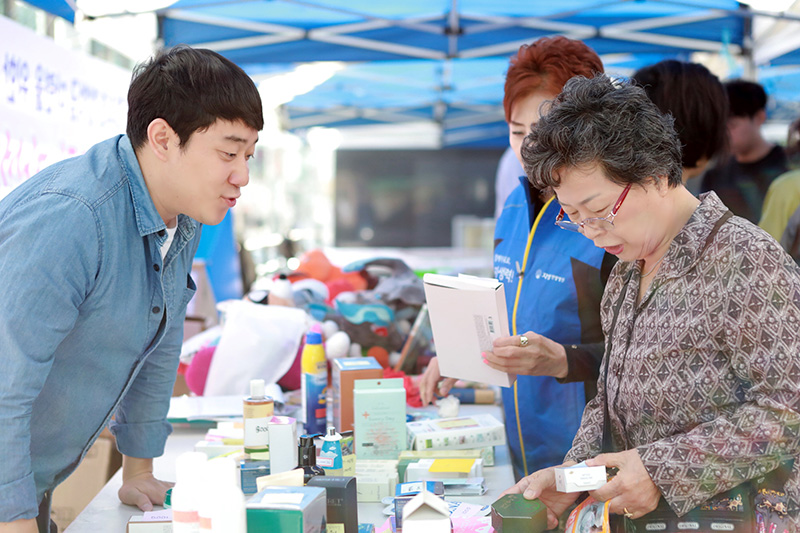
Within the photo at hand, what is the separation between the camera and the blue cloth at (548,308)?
209cm

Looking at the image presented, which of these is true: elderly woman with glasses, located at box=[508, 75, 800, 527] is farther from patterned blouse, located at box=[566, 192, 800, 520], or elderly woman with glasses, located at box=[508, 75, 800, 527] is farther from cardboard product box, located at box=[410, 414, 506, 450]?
cardboard product box, located at box=[410, 414, 506, 450]

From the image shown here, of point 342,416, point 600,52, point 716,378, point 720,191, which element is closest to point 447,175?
point 600,52

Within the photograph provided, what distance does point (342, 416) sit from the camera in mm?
2311

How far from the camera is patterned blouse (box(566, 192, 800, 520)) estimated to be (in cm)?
132

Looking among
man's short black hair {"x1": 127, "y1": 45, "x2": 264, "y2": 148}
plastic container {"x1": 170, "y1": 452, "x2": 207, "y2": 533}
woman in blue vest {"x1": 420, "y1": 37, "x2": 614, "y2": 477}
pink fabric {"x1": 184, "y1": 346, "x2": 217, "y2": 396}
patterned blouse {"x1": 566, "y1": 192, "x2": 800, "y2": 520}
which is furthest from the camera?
pink fabric {"x1": 184, "y1": 346, "x2": 217, "y2": 396}

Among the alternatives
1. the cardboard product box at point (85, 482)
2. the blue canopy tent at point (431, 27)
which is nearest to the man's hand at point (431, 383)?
the cardboard product box at point (85, 482)

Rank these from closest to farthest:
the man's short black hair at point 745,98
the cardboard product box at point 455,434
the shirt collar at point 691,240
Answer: the shirt collar at point 691,240 < the cardboard product box at point 455,434 < the man's short black hair at point 745,98

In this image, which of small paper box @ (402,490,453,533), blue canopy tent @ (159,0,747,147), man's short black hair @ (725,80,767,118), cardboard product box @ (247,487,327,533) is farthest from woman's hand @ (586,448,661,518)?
blue canopy tent @ (159,0,747,147)

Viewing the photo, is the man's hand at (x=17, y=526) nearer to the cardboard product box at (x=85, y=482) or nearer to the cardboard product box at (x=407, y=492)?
the cardboard product box at (x=407, y=492)

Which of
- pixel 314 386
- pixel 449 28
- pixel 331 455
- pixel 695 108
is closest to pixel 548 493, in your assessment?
pixel 331 455

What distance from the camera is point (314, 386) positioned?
93.6 inches

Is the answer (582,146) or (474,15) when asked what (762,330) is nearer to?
(582,146)

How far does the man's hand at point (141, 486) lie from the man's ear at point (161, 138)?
89 centimetres

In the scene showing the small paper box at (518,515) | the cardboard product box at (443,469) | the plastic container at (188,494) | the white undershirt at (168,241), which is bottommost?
the cardboard product box at (443,469)
